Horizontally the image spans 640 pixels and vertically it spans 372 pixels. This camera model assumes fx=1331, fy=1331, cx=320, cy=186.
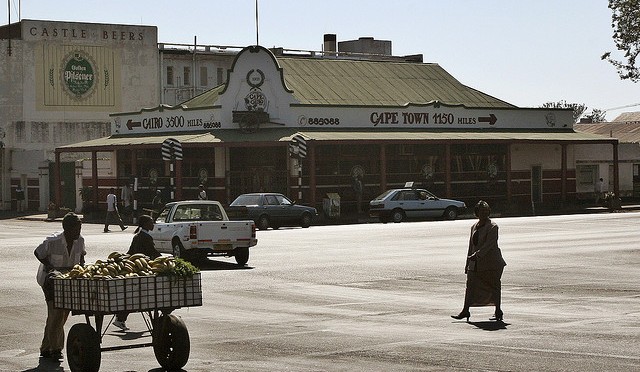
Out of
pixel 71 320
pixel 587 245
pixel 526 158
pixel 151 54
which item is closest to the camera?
pixel 71 320

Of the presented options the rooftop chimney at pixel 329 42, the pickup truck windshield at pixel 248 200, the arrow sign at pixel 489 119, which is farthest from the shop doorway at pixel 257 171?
the rooftop chimney at pixel 329 42

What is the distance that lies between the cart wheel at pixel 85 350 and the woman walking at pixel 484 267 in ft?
21.2

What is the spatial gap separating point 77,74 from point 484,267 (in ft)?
213

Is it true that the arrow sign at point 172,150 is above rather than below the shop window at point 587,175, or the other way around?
above

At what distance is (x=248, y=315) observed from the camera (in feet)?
65.7

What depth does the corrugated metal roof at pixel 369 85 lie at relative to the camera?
217 ft

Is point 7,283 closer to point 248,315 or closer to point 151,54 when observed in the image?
point 248,315

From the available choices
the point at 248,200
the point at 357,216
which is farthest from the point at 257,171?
the point at 248,200

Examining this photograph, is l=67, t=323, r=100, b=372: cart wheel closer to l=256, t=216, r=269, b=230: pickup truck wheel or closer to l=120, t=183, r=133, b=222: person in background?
l=256, t=216, r=269, b=230: pickup truck wheel

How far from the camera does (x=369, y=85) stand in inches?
2756

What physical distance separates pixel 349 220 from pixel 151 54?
1298 inches

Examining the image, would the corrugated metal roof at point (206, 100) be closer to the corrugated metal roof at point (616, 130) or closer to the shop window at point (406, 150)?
the shop window at point (406, 150)

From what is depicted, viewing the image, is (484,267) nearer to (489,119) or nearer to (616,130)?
(489,119)

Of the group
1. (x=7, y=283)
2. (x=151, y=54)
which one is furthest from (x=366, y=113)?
(x=7, y=283)
